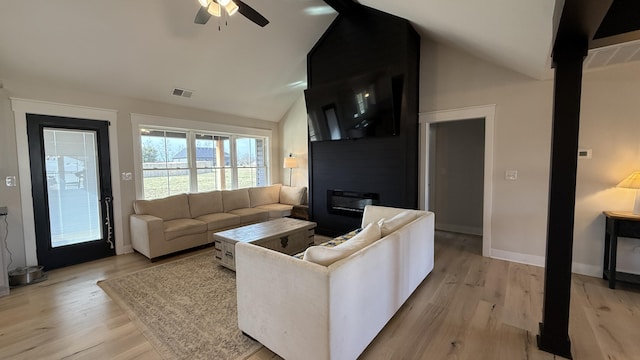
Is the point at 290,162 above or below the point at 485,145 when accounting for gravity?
below

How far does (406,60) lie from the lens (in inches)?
147

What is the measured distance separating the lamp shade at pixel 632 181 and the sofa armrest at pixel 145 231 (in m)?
5.50

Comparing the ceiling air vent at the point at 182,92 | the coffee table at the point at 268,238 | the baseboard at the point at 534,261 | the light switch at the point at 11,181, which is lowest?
the baseboard at the point at 534,261

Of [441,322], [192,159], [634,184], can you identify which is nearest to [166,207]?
[192,159]

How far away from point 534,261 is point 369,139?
8.81 ft

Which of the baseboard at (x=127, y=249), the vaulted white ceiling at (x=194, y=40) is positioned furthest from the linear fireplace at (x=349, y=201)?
the baseboard at (x=127, y=249)

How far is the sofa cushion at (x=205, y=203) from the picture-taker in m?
4.69

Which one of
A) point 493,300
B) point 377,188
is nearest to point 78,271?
point 377,188

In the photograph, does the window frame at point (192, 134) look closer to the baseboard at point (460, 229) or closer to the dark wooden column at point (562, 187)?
the baseboard at point (460, 229)

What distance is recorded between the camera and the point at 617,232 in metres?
2.79

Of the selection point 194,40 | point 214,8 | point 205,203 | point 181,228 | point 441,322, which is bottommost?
point 441,322

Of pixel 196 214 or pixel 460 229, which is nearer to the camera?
pixel 196 214

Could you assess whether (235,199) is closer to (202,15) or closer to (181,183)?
(181,183)

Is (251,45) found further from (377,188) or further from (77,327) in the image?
(77,327)
